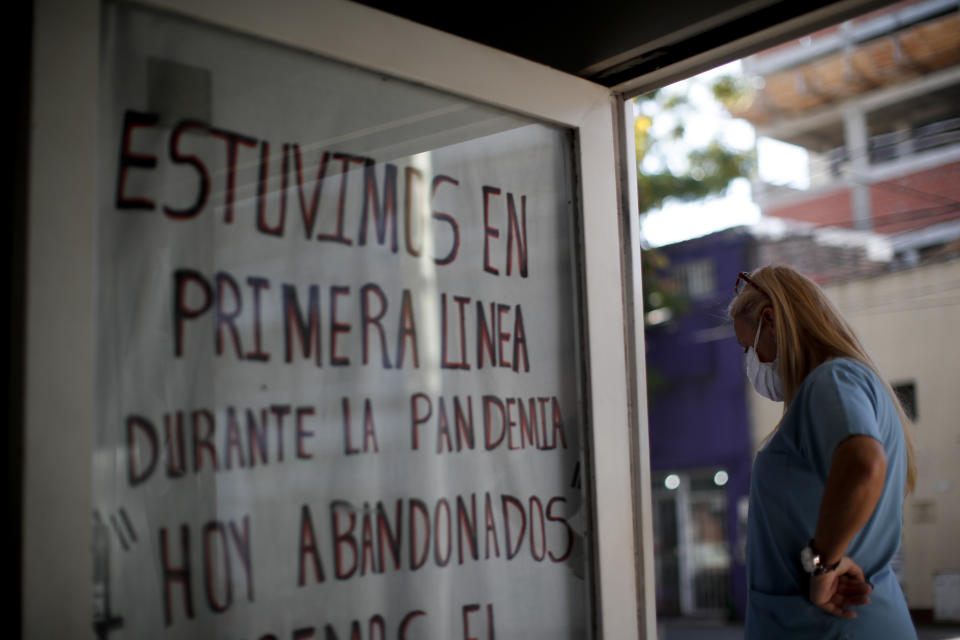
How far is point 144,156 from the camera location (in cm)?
166

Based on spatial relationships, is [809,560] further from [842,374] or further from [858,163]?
[858,163]

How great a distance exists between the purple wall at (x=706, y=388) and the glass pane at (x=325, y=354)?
1307 centimetres

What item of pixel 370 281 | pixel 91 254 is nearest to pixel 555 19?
pixel 370 281

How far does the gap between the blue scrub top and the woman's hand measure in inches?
1.1

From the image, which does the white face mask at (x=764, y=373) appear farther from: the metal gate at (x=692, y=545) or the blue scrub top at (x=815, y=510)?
the metal gate at (x=692, y=545)

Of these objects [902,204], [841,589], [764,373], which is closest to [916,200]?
[902,204]

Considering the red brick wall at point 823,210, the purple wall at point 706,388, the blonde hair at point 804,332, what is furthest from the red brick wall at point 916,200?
the blonde hair at point 804,332

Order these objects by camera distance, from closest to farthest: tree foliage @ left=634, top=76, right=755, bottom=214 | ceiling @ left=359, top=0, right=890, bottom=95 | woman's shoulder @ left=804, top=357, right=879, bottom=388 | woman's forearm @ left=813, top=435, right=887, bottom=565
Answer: woman's forearm @ left=813, top=435, right=887, bottom=565 → woman's shoulder @ left=804, top=357, right=879, bottom=388 → ceiling @ left=359, top=0, right=890, bottom=95 → tree foliage @ left=634, top=76, right=755, bottom=214

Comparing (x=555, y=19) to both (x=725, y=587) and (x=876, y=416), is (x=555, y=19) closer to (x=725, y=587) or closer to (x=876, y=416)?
(x=876, y=416)

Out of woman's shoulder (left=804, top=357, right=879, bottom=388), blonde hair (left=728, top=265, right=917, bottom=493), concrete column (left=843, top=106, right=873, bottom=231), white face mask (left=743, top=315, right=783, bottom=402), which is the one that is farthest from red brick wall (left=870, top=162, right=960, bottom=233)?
woman's shoulder (left=804, top=357, right=879, bottom=388)

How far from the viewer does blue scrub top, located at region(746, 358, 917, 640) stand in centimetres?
195

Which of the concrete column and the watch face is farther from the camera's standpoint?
the concrete column

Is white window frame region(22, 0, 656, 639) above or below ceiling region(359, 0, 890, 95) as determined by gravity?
below

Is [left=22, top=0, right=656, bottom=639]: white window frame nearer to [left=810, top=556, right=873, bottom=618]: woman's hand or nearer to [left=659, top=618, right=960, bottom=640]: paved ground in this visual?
[left=810, top=556, right=873, bottom=618]: woman's hand
